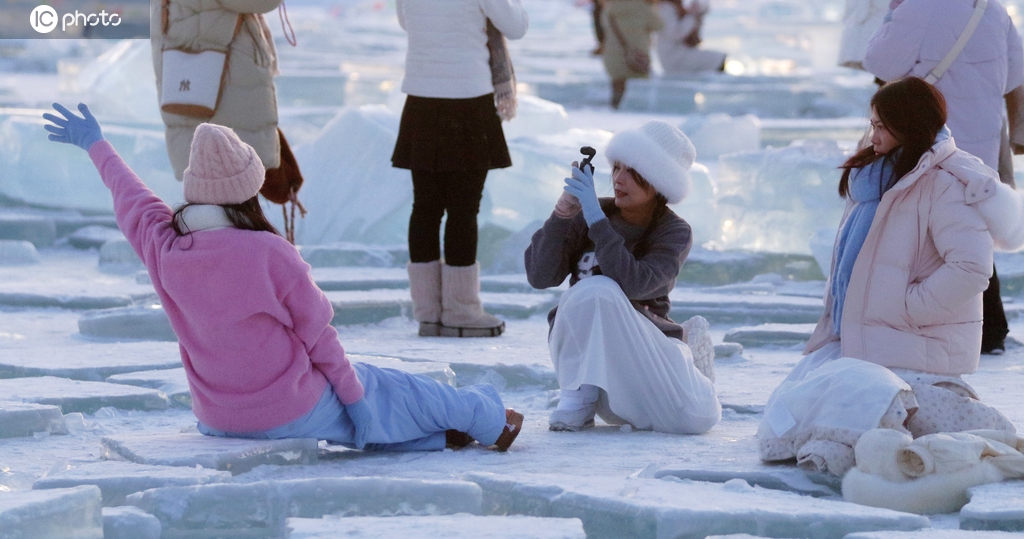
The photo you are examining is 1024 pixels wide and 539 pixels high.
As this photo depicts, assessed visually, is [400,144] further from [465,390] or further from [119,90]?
[119,90]

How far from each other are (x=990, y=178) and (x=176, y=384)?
228 centimetres

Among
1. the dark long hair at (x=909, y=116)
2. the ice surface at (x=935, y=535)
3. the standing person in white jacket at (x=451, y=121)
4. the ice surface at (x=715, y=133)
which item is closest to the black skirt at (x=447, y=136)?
the standing person in white jacket at (x=451, y=121)

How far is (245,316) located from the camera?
2.99 m

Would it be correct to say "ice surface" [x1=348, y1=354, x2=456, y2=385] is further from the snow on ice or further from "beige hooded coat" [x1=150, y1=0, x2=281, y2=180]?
"beige hooded coat" [x1=150, y1=0, x2=281, y2=180]

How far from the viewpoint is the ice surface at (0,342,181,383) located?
4.21 meters

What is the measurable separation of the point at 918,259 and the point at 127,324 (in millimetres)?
2888

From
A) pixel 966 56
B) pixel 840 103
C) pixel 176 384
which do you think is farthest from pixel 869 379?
pixel 840 103

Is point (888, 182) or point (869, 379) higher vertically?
point (888, 182)

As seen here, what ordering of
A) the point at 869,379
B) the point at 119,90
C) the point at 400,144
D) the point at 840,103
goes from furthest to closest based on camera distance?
1. the point at 840,103
2. the point at 119,90
3. the point at 400,144
4. the point at 869,379

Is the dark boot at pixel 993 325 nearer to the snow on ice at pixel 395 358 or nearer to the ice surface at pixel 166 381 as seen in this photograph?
the snow on ice at pixel 395 358

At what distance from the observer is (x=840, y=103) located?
13680 mm

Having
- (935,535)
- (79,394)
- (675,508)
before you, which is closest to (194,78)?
(79,394)

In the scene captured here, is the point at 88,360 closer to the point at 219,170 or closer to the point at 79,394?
the point at 79,394

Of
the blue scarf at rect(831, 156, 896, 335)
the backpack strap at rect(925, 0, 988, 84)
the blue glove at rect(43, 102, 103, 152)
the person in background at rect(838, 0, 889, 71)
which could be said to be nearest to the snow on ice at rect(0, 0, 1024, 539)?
the blue scarf at rect(831, 156, 896, 335)
